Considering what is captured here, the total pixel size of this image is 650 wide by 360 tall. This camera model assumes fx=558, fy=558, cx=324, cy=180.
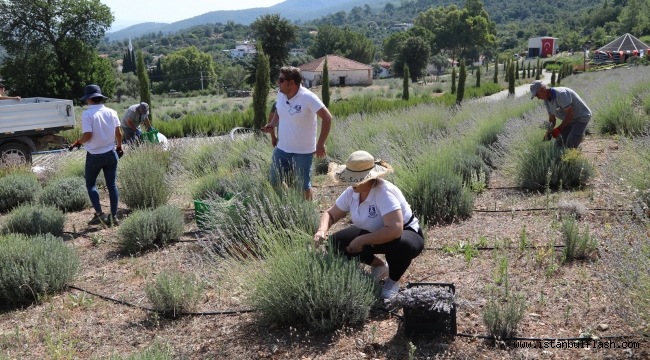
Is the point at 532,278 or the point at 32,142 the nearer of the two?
the point at 532,278

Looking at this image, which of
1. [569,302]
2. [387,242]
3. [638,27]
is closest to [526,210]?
[569,302]

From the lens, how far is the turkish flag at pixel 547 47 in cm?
9850

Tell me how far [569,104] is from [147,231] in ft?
16.8

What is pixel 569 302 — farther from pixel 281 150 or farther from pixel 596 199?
pixel 281 150

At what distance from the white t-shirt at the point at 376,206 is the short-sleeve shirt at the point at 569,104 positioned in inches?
151

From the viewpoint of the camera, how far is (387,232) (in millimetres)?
3643

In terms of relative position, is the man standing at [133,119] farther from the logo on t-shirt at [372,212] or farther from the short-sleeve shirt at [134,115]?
the logo on t-shirt at [372,212]

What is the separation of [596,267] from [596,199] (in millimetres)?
2065

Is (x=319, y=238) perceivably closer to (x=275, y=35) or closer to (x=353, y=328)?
(x=353, y=328)

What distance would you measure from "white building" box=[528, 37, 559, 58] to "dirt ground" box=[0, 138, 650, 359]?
10271cm

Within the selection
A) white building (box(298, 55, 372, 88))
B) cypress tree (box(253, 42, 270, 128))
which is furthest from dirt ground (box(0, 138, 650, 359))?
white building (box(298, 55, 372, 88))

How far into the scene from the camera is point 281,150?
5.52 m

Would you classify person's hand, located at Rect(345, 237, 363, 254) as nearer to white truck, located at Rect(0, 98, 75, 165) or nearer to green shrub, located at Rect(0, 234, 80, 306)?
green shrub, located at Rect(0, 234, 80, 306)

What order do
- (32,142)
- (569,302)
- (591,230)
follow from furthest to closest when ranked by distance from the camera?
(32,142)
(591,230)
(569,302)
